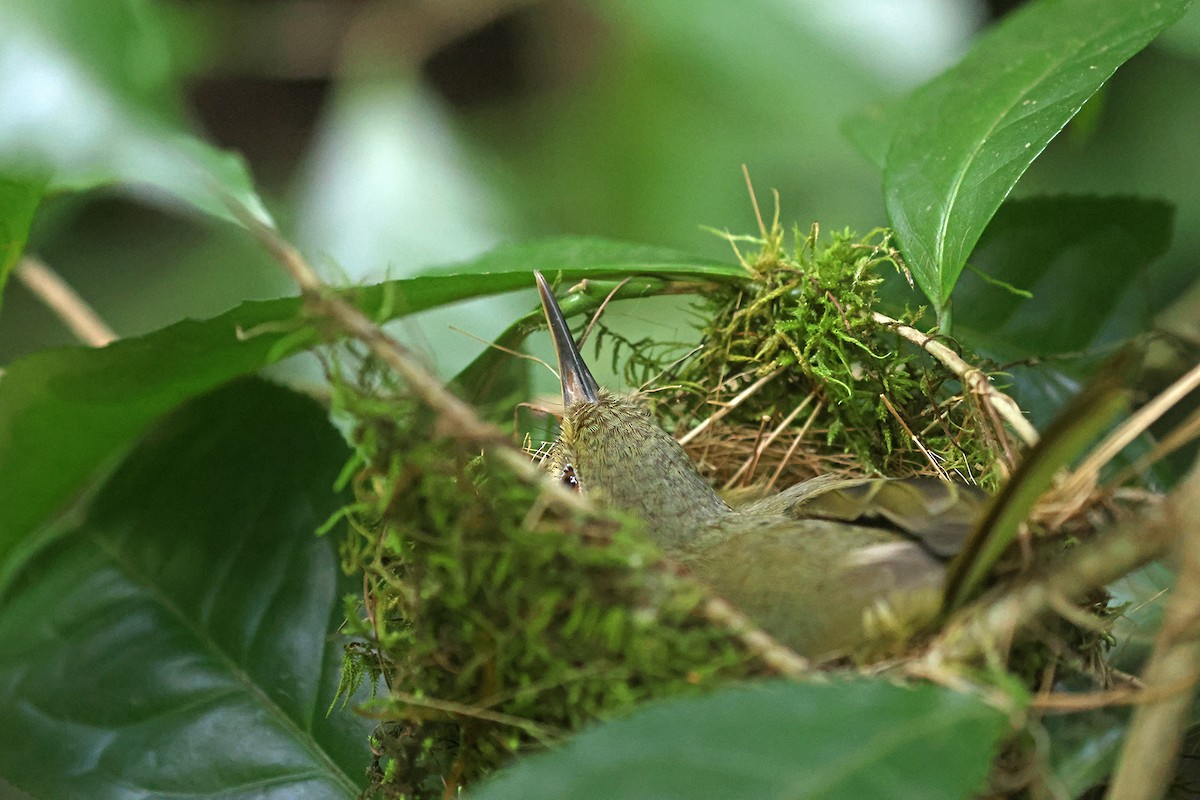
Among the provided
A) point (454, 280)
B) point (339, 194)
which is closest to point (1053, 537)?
point (454, 280)

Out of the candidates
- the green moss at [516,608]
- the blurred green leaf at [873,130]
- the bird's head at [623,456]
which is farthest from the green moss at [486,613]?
the blurred green leaf at [873,130]

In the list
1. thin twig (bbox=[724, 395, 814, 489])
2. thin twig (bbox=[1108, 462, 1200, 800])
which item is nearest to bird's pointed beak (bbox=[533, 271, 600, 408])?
thin twig (bbox=[724, 395, 814, 489])

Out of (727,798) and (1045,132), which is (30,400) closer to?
(727,798)

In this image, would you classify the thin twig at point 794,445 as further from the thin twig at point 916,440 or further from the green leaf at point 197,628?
the green leaf at point 197,628

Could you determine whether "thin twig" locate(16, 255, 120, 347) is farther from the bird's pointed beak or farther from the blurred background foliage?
the bird's pointed beak

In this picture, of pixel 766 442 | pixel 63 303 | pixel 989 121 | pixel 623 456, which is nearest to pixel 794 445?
pixel 766 442

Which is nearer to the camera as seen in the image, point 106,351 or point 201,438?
point 106,351

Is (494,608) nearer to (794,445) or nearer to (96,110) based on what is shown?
(794,445)
